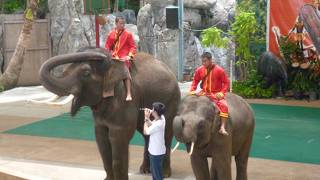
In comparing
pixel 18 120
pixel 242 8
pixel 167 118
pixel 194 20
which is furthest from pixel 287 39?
pixel 167 118

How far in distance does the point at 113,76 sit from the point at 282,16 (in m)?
10.8

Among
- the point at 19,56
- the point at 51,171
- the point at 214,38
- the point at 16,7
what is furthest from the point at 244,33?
the point at 16,7

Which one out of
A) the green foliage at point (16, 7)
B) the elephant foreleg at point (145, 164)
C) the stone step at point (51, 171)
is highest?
the green foliage at point (16, 7)

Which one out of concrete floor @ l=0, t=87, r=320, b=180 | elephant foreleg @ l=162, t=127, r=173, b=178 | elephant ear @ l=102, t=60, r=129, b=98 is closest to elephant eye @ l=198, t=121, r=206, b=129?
elephant ear @ l=102, t=60, r=129, b=98

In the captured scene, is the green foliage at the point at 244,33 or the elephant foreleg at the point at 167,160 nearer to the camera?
the elephant foreleg at the point at 167,160

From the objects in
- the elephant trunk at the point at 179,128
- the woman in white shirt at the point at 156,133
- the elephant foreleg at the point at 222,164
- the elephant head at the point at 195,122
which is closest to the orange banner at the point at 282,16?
the woman in white shirt at the point at 156,133

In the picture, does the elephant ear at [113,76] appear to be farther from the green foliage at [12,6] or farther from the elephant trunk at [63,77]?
the green foliage at [12,6]

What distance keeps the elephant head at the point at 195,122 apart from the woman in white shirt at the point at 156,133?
0.93 metres

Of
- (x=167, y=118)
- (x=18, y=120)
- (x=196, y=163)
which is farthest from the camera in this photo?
(x=18, y=120)

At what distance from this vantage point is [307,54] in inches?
683

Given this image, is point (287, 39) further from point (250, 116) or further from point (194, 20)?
point (250, 116)

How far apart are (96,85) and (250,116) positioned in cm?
203

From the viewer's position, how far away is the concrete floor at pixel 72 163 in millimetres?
9220

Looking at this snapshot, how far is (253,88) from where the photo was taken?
17.9 m
